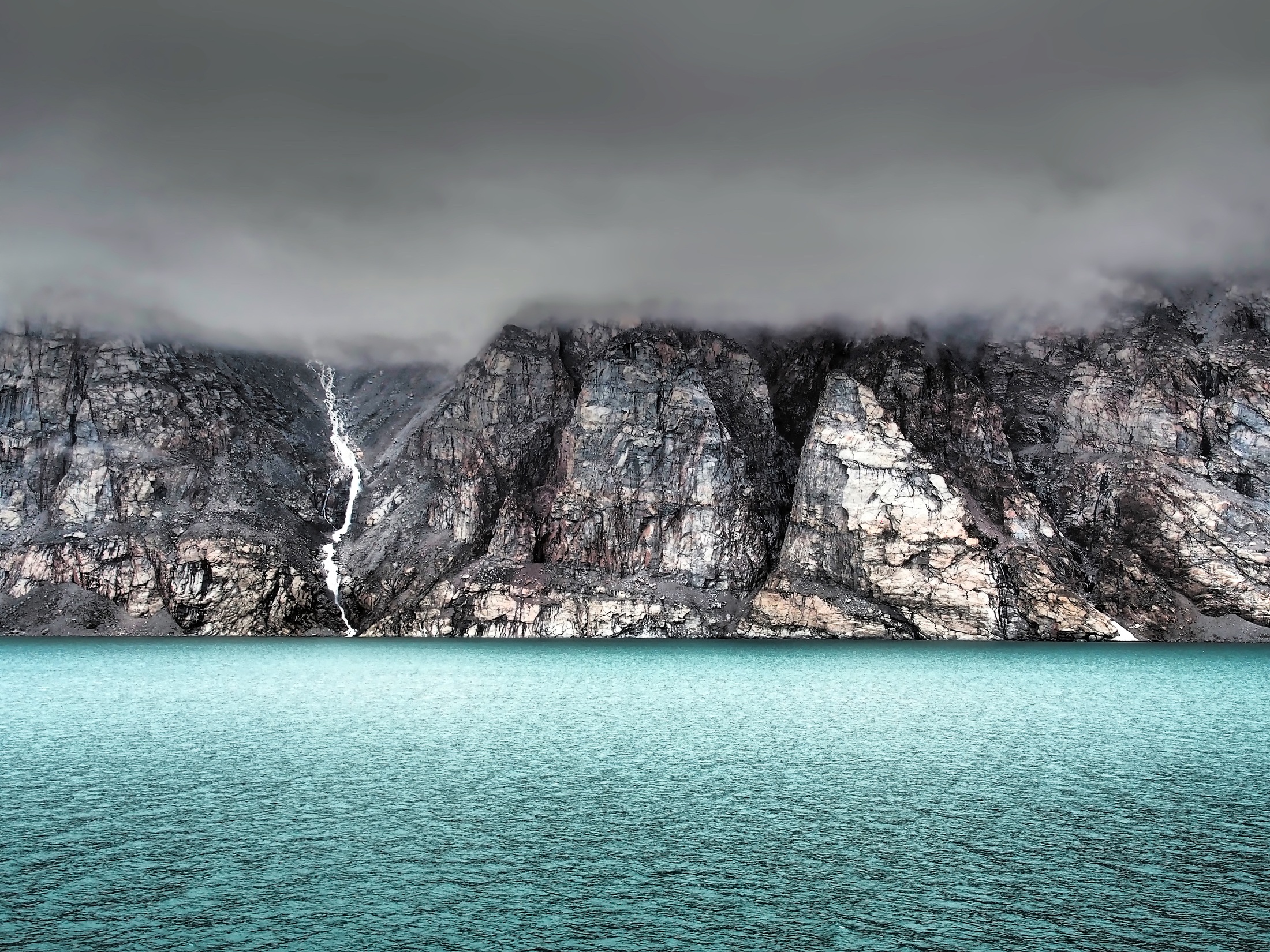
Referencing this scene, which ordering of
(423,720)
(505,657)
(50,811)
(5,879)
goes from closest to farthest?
(5,879) < (50,811) < (423,720) < (505,657)

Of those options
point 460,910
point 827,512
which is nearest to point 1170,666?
point 827,512

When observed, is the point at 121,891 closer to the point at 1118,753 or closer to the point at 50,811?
the point at 50,811

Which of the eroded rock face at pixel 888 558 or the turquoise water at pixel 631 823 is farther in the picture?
the eroded rock face at pixel 888 558

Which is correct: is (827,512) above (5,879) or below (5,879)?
Result: above

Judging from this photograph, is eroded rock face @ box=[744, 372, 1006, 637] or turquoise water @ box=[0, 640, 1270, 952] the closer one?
turquoise water @ box=[0, 640, 1270, 952]

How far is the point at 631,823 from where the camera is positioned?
1394 inches

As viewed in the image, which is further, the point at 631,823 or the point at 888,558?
the point at 888,558

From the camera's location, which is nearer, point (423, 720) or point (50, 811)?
point (50, 811)

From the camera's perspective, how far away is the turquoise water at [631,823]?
2528cm

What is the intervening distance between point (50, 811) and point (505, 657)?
95.0 m

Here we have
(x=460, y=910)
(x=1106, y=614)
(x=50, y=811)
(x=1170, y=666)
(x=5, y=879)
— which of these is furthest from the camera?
(x=1106, y=614)

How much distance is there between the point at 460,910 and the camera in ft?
86.1

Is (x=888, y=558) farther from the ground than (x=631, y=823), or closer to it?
farther from the ground

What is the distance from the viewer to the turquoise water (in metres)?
25.3
